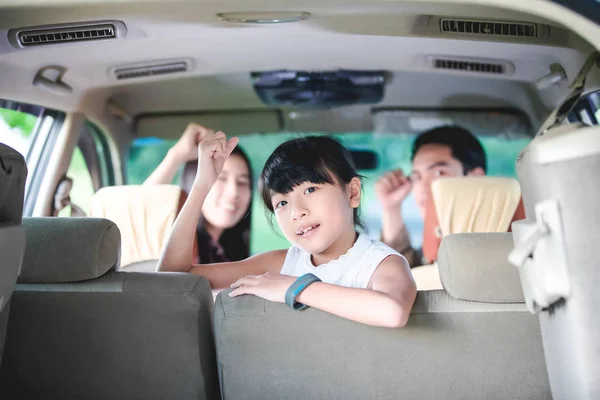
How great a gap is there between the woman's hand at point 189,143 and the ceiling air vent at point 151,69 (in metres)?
0.69

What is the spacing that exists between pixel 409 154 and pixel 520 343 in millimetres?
2760

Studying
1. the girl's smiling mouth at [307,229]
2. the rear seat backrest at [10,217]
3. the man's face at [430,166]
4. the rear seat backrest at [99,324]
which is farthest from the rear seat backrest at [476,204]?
the rear seat backrest at [10,217]

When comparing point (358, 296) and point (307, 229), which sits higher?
point (307, 229)

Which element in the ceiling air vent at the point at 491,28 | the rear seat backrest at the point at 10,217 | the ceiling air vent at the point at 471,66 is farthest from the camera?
the ceiling air vent at the point at 471,66

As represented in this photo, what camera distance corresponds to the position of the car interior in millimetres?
1478

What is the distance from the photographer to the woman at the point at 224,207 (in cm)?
398

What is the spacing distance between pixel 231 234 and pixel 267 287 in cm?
231

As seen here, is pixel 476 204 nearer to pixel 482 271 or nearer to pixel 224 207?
pixel 224 207

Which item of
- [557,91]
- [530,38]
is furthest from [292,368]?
[557,91]

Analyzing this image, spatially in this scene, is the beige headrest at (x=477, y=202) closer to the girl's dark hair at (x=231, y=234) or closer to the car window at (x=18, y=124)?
the girl's dark hair at (x=231, y=234)

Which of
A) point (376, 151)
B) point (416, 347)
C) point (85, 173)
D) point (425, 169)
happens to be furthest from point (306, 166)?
point (425, 169)

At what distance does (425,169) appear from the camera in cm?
433

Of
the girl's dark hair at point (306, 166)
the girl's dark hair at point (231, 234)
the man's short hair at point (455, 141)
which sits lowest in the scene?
the girl's dark hair at point (306, 166)

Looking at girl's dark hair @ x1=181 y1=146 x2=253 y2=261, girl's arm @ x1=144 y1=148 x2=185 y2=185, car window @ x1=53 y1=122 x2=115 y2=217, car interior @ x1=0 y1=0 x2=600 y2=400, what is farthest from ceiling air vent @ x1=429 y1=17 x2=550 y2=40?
car window @ x1=53 y1=122 x2=115 y2=217
